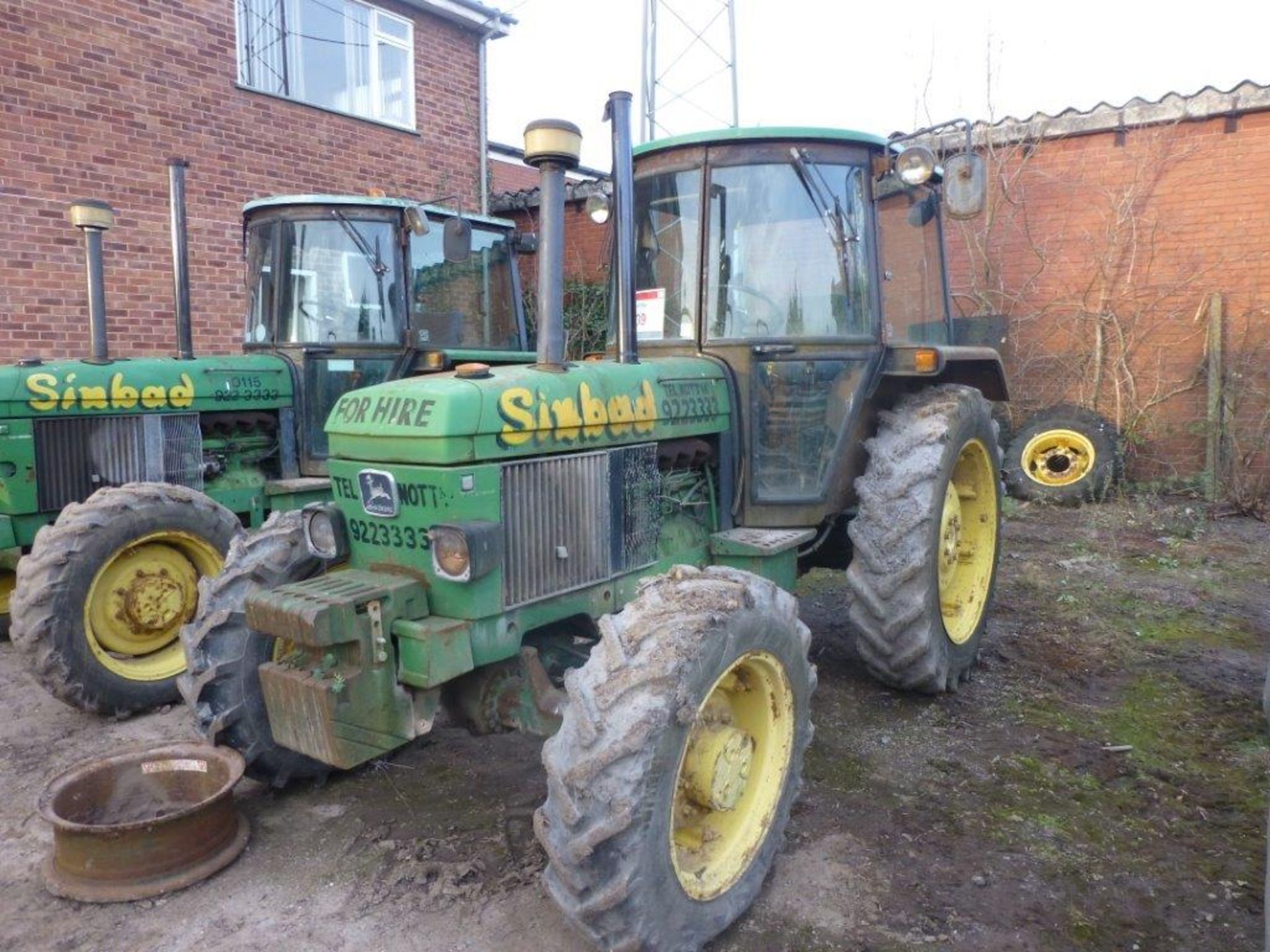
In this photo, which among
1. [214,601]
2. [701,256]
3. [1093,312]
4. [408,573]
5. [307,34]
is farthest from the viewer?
[307,34]

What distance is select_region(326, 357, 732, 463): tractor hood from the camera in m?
2.73

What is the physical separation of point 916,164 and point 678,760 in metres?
2.60

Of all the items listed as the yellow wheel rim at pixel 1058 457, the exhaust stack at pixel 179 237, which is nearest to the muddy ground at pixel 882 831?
the exhaust stack at pixel 179 237

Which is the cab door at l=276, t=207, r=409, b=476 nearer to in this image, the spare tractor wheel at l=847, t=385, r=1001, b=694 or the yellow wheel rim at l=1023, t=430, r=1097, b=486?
the spare tractor wheel at l=847, t=385, r=1001, b=694

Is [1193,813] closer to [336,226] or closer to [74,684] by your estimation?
[74,684]

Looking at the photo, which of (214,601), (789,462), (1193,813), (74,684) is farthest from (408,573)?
(1193,813)

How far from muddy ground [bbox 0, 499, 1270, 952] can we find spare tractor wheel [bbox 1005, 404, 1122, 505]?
3.42 meters

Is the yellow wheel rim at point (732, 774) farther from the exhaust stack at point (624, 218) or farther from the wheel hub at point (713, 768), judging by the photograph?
the exhaust stack at point (624, 218)

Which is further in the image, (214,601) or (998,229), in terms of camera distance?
(998,229)

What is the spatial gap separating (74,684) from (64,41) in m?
6.51

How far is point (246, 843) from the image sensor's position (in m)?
3.06

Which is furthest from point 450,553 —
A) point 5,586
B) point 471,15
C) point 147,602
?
point 471,15

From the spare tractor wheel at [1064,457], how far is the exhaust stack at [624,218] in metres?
5.93

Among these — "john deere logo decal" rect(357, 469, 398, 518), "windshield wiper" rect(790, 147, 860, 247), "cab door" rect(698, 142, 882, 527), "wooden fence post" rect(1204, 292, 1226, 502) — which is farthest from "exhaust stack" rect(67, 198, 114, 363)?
"wooden fence post" rect(1204, 292, 1226, 502)
